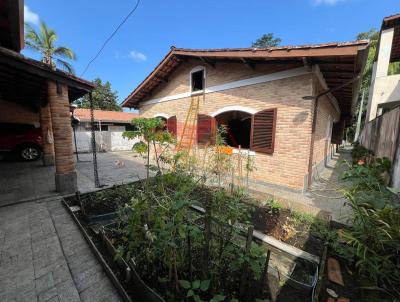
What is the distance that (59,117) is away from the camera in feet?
13.9

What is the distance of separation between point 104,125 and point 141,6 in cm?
1619

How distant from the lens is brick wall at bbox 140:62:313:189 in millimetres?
4934

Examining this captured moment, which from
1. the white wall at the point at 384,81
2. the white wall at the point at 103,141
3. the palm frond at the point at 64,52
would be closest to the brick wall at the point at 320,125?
the white wall at the point at 384,81

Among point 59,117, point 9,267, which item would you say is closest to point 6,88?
point 59,117

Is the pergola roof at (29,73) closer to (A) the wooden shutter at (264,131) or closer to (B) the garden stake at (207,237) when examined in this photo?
(B) the garden stake at (207,237)

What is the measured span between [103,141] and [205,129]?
37.0ft

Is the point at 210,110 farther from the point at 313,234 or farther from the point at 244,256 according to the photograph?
the point at 244,256

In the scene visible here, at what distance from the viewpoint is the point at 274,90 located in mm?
5359

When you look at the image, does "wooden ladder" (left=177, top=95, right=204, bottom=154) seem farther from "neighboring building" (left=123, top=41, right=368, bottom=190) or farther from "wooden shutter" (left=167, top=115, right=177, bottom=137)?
"wooden shutter" (left=167, top=115, right=177, bottom=137)

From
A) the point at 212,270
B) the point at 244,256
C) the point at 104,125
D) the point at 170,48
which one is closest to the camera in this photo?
the point at 244,256

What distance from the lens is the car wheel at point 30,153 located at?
8.92m

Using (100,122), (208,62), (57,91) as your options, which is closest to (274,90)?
(208,62)

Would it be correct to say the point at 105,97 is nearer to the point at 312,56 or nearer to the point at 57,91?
the point at 57,91

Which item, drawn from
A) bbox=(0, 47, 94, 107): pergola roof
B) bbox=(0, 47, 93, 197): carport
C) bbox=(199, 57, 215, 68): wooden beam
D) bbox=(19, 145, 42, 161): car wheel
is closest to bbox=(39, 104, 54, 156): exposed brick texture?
bbox=(0, 47, 94, 107): pergola roof
